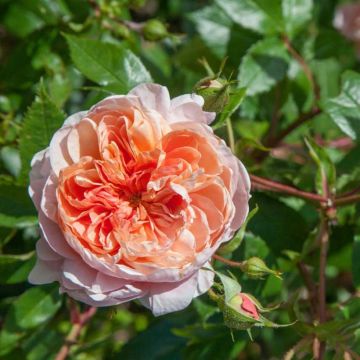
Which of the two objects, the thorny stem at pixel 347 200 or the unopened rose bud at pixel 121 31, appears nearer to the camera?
the thorny stem at pixel 347 200

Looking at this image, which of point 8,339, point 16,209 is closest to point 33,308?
point 8,339

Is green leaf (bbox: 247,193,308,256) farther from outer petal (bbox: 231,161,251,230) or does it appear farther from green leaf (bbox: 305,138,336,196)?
outer petal (bbox: 231,161,251,230)

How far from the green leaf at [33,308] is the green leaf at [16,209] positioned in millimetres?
159

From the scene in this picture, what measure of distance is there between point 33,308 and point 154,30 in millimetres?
512

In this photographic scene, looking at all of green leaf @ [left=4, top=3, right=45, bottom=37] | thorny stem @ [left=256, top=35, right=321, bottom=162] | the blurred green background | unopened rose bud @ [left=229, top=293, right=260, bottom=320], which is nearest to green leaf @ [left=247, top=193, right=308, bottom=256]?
the blurred green background

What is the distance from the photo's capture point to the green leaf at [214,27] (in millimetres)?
1616

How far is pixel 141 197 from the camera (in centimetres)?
100

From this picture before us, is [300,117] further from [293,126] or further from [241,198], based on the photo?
[241,198]

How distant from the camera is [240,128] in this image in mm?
1716

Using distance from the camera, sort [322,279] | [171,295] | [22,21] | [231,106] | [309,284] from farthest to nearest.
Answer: [22,21] → [309,284] → [322,279] → [231,106] → [171,295]

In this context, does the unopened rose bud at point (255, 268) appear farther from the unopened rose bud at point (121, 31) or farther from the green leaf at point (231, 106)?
the unopened rose bud at point (121, 31)

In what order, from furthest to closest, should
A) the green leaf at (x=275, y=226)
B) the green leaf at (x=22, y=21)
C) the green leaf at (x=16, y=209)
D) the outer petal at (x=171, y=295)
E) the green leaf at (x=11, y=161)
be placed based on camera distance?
the green leaf at (x=22, y=21) < the green leaf at (x=11, y=161) < the green leaf at (x=275, y=226) < the green leaf at (x=16, y=209) < the outer petal at (x=171, y=295)

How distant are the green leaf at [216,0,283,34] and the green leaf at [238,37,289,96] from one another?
3 centimetres

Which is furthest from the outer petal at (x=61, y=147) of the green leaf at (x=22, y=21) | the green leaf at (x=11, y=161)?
the green leaf at (x=22, y=21)
